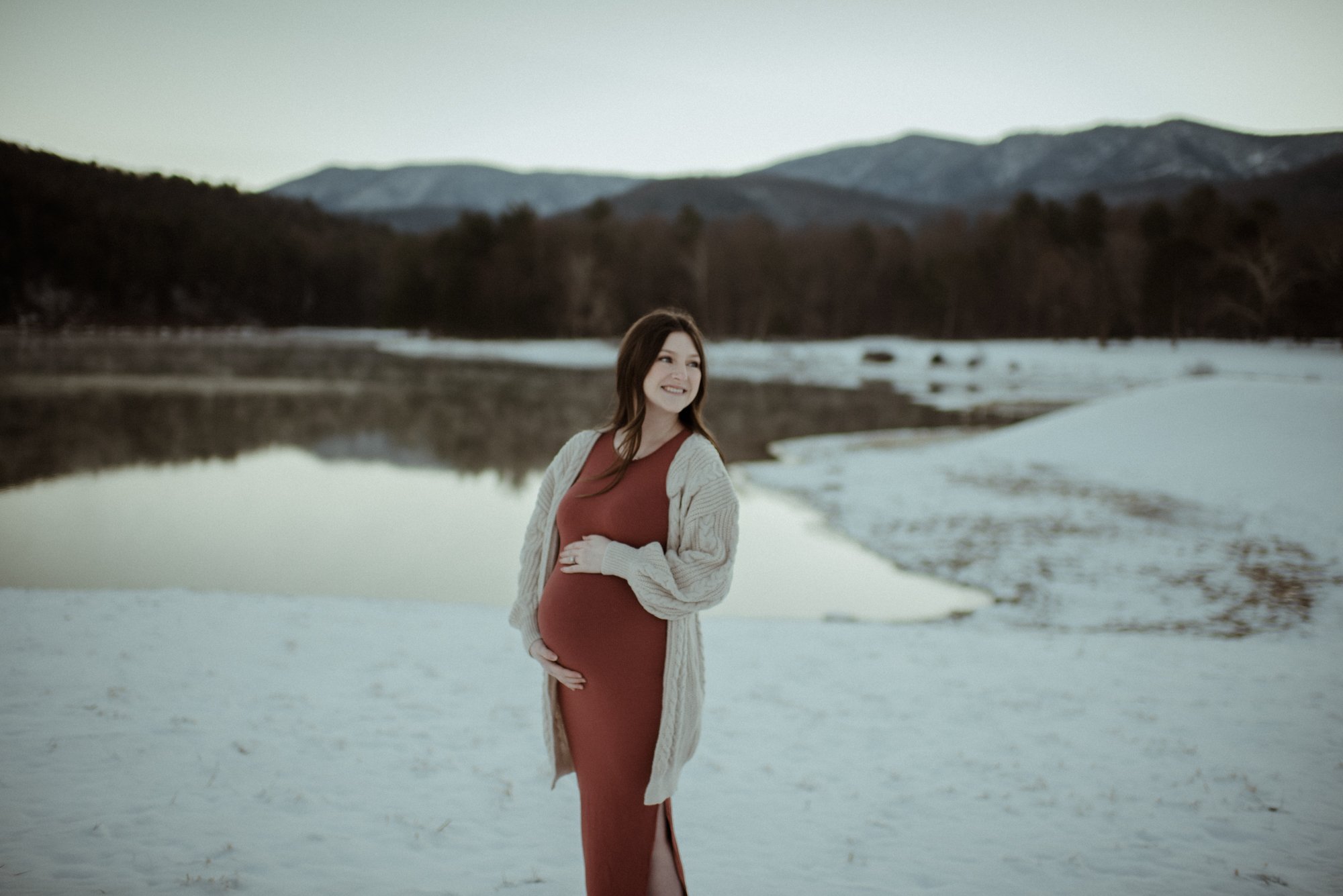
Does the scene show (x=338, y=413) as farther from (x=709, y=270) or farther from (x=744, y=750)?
(x=709, y=270)

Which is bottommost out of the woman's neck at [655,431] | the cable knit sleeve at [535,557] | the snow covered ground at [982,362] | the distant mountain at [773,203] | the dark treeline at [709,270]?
the cable knit sleeve at [535,557]

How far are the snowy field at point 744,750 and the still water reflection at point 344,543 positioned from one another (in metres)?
1.47

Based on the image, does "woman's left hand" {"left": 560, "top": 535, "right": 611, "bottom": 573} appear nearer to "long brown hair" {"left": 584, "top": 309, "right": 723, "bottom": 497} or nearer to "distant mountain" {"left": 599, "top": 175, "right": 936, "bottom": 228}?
"long brown hair" {"left": 584, "top": 309, "right": 723, "bottom": 497}

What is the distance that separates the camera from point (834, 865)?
11.9 ft

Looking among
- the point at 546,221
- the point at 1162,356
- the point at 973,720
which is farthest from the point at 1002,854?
the point at 546,221

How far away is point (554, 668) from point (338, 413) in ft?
78.5

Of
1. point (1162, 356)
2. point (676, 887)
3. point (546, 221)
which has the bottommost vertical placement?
point (676, 887)

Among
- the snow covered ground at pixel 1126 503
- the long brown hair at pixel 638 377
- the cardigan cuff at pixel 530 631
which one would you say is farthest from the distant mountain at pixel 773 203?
the cardigan cuff at pixel 530 631

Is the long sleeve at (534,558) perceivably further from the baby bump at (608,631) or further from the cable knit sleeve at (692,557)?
the cable knit sleeve at (692,557)

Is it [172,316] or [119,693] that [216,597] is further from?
[172,316]

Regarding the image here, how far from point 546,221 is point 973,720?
86307 millimetres

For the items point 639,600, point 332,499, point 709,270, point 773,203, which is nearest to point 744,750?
point 639,600

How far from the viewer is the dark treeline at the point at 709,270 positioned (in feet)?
170

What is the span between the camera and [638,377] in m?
2.74
